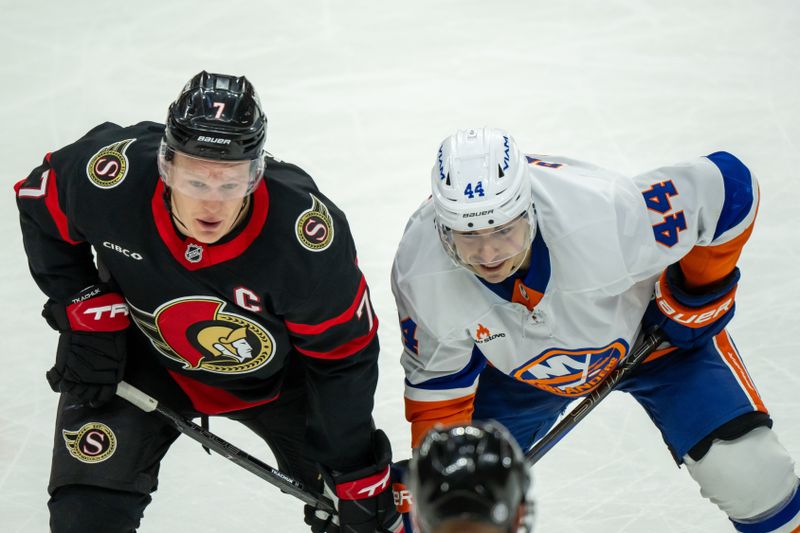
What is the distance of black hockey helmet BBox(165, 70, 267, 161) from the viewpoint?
2.36 meters

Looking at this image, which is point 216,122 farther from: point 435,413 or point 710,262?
point 710,262

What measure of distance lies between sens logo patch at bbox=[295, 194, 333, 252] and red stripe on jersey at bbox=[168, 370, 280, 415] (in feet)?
1.96

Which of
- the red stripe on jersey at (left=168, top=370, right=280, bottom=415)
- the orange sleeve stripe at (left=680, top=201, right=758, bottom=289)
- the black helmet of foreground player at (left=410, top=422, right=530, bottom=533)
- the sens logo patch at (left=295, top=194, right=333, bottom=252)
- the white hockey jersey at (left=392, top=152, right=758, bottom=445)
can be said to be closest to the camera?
the black helmet of foreground player at (left=410, top=422, right=530, bottom=533)

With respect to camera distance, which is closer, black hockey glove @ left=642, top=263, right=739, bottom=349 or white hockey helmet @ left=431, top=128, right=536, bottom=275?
white hockey helmet @ left=431, top=128, right=536, bottom=275

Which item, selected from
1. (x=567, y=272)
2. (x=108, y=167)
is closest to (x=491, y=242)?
(x=567, y=272)

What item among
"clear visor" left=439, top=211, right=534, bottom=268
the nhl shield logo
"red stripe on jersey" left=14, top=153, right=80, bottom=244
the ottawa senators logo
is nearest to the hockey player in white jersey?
"clear visor" left=439, top=211, right=534, bottom=268

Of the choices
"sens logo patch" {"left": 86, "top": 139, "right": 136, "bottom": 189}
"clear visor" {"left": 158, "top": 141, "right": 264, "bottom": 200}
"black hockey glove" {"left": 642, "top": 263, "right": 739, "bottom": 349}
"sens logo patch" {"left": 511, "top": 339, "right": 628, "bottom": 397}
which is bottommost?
"sens logo patch" {"left": 511, "top": 339, "right": 628, "bottom": 397}

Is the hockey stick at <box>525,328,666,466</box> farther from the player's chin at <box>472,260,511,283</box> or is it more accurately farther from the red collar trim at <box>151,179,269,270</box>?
the red collar trim at <box>151,179,269,270</box>

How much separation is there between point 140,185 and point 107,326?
1.21 ft

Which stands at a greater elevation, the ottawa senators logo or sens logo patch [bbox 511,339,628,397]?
the ottawa senators logo

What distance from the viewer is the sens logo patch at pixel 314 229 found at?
246cm

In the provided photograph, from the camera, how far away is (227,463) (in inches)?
136

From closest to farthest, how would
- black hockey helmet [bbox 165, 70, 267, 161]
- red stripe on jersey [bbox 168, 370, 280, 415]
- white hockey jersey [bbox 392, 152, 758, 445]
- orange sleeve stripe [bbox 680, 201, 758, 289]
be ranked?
black hockey helmet [bbox 165, 70, 267, 161]
white hockey jersey [bbox 392, 152, 758, 445]
orange sleeve stripe [bbox 680, 201, 758, 289]
red stripe on jersey [bbox 168, 370, 280, 415]

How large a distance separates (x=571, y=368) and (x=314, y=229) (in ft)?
2.50
